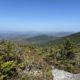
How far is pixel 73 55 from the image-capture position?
39.4 meters

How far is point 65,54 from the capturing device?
37969 mm

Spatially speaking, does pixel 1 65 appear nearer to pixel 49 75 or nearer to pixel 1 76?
pixel 1 76

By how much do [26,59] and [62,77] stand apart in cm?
479

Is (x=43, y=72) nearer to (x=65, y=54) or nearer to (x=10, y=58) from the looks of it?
(x=10, y=58)

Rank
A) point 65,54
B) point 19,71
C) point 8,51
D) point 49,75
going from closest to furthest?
1. point 19,71
2. point 8,51
3. point 49,75
4. point 65,54

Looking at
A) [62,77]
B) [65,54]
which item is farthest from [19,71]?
[65,54]

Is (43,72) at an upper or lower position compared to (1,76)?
lower

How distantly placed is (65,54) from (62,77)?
14324 millimetres

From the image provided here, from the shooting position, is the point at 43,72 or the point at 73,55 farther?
the point at 73,55

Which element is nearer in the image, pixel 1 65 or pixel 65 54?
pixel 1 65

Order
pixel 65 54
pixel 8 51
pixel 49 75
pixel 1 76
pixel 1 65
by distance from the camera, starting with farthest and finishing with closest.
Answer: pixel 65 54 < pixel 49 75 < pixel 8 51 < pixel 1 65 < pixel 1 76

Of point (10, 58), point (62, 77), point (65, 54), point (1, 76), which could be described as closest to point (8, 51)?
point (10, 58)

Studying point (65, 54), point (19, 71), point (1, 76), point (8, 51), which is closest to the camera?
point (1, 76)

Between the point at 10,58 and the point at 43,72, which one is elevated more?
the point at 10,58
